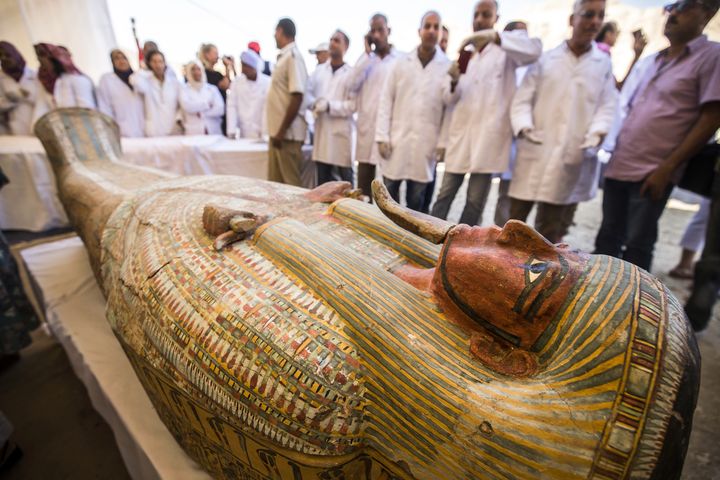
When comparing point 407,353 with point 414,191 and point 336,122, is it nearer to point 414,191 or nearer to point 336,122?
point 414,191

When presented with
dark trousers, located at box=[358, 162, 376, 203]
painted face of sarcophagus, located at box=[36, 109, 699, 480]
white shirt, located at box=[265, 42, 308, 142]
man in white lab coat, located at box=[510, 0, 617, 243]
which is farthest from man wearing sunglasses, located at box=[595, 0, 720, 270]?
white shirt, located at box=[265, 42, 308, 142]

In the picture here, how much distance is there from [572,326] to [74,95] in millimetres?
6252

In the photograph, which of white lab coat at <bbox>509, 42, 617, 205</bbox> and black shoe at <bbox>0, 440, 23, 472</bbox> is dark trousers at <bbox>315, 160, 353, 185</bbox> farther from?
black shoe at <bbox>0, 440, 23, 472</bbox>

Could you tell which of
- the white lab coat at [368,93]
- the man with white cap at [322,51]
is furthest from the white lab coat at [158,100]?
the white lab coat at [368,93]

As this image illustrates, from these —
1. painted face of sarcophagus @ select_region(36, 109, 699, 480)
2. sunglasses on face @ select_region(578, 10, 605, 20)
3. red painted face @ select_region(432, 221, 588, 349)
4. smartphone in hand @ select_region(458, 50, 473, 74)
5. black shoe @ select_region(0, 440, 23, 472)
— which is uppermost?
sunglasses on face @ select_region(578, 10, 605, 20)

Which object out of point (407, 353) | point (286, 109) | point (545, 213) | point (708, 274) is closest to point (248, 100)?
point (286, 109)

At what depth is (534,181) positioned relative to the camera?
8.72 feet

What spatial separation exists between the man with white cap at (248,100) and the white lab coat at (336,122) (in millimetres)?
1631

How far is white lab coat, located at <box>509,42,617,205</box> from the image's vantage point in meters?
2.38

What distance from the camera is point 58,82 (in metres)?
4.46

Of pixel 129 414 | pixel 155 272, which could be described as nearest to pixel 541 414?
pixel 155 272

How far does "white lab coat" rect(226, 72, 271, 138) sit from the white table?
3.53 m

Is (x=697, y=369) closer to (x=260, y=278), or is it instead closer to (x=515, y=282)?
(x=515, y=282)

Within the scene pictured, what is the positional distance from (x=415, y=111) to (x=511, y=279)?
2.67 m
